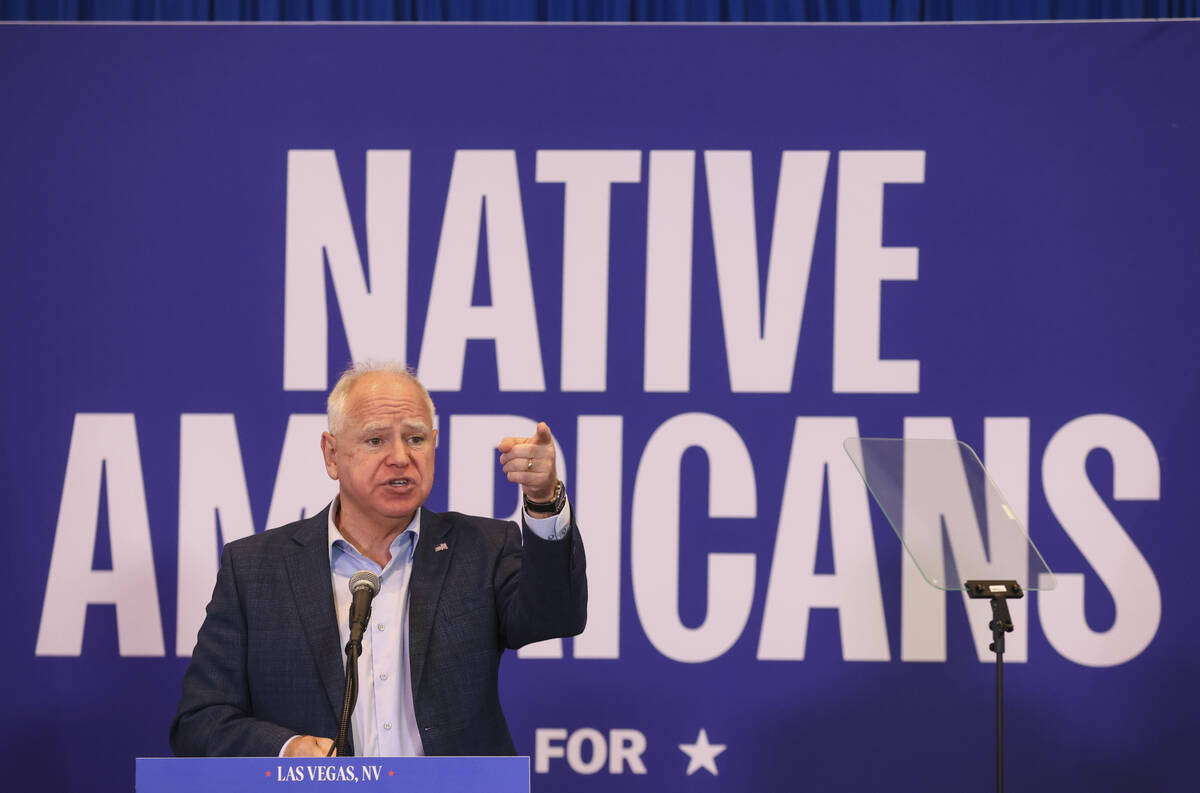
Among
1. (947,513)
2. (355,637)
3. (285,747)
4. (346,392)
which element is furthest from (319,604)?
(947,513)

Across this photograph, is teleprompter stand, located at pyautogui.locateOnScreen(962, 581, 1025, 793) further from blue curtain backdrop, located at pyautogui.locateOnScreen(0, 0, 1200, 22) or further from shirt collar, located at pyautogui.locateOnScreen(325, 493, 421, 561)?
blue curtain backdrop, located at pyautogui.locateOnScreen(0, 0, 1200, 22)

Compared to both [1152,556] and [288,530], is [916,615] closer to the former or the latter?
[1152,556]

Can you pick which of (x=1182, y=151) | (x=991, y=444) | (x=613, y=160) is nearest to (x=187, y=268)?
(x=613, y=160)

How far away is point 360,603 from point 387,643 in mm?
525

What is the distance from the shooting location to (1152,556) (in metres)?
3.40

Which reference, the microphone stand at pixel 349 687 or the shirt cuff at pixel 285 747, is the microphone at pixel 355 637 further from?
the shirt cuff at pixel 285 747

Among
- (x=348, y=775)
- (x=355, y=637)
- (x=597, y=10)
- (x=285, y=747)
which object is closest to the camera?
(x=348, y=775)

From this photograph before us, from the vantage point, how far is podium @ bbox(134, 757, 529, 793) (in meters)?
1.63

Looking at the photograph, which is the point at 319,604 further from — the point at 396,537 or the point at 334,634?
the point at 396,537

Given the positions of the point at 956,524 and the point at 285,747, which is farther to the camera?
the point at 956,524

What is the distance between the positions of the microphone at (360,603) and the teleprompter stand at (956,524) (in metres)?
1.22

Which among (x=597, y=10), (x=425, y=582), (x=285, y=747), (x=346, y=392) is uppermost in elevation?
(x=597, y=10)

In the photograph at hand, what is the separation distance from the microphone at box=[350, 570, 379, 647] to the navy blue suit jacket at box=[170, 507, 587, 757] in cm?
40

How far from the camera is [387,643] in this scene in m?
2.29
